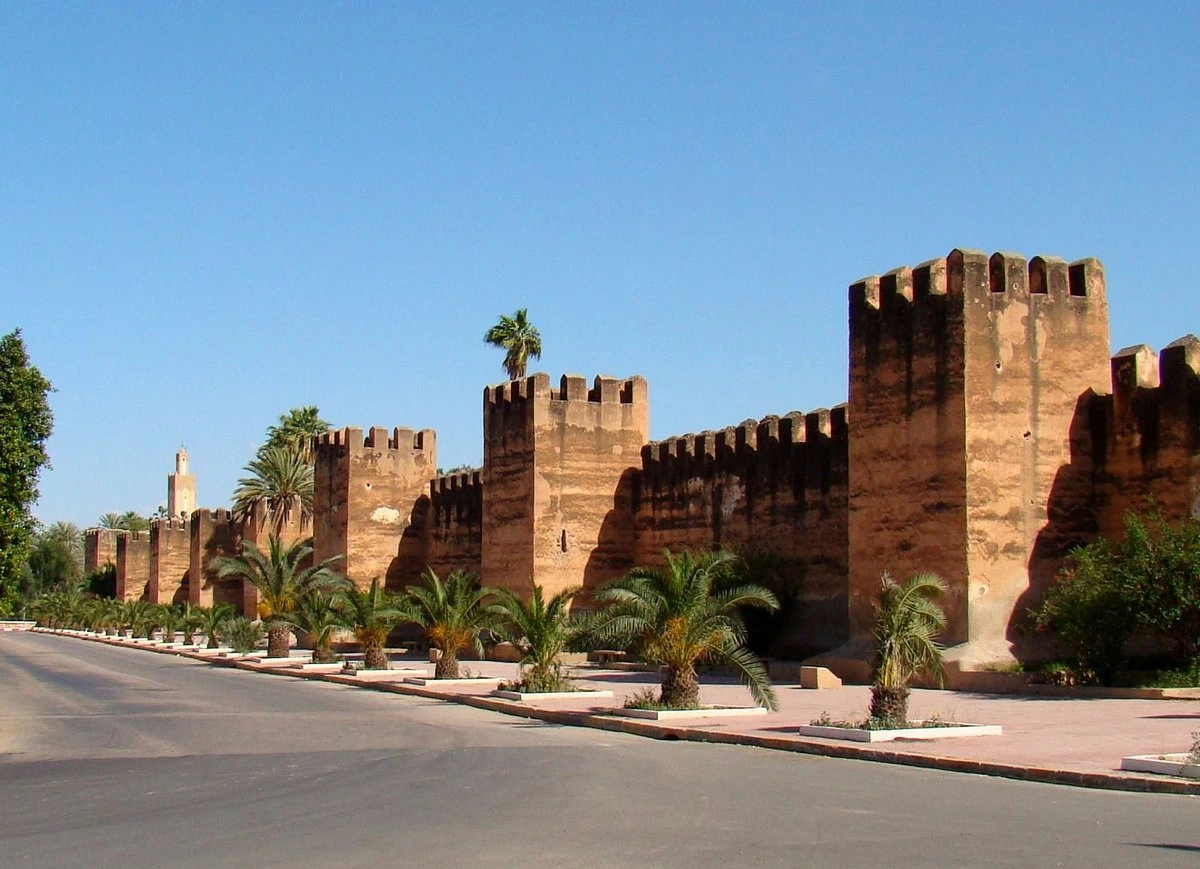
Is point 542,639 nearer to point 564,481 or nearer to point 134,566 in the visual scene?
point 564,481

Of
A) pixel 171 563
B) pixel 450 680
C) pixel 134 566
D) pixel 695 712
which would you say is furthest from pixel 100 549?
pixel 695 712

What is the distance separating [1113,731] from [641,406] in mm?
20203

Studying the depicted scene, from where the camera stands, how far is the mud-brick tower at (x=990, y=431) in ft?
66.2

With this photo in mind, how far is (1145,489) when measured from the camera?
790 inches

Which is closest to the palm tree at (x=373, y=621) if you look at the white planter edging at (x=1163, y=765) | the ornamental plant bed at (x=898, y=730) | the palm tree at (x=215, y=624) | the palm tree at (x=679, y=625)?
the palm tree at (x=679, y=625)

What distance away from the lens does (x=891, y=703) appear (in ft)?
44.8

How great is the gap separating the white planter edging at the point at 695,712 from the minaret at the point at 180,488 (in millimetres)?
98537

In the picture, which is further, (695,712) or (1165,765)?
(695,712)

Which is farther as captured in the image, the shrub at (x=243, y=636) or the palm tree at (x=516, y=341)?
the palm tree at (x=516, y=341)

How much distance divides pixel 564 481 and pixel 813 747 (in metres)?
19.0

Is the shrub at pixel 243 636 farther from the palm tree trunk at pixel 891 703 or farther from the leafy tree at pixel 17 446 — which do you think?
the palm tree trunk at pixel 891 703

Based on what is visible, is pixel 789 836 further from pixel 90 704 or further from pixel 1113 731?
pixel 90 704

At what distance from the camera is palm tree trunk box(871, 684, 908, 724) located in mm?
13633

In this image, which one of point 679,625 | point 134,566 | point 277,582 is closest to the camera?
point 679,625
